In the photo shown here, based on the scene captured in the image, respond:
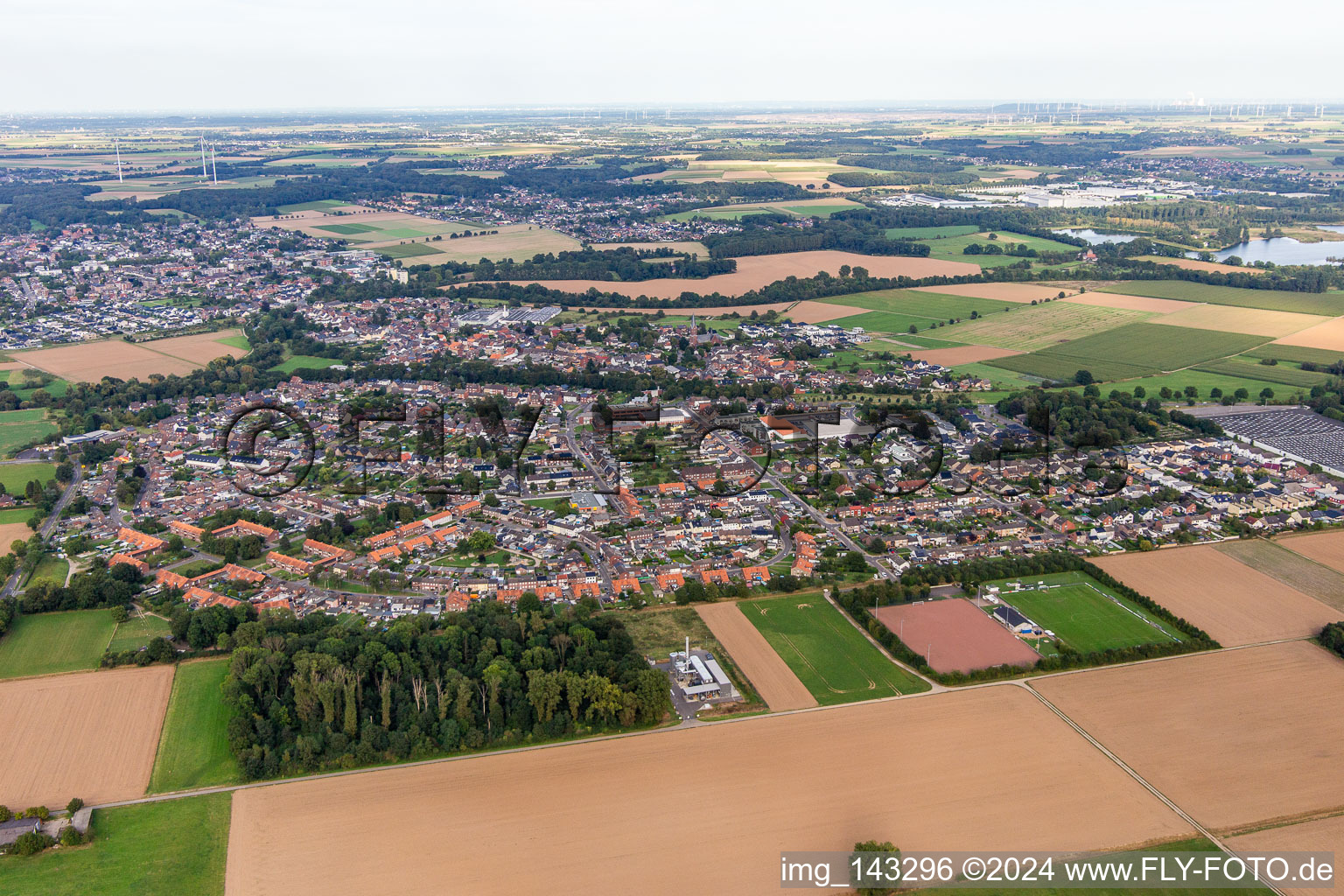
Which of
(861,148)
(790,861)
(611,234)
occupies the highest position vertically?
(861,148)

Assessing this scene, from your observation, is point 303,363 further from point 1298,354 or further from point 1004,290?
point 1298,354

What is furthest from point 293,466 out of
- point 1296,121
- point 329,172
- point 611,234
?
point 1296,121

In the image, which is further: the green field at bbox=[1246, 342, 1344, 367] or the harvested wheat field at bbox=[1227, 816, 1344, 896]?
→ the green field at bbox=[1246, 342, 1344, 367]

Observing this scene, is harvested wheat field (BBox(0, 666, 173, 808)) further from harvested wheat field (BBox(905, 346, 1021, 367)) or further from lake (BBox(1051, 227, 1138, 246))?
lake (BBox(1051, 227, 1138, 246))

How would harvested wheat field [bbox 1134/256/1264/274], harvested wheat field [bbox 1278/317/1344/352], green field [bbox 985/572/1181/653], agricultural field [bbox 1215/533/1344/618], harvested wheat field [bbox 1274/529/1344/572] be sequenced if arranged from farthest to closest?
harvested wheat field [bbox 1134/256/1264/274], harvested wheat field [bbox 1278/317/1344/352], harvested wheat field [bbox 1274/529/1344/572], agricultural field [bbox 1215/533/1344/618], green field [bbox 985/572/1181/653]

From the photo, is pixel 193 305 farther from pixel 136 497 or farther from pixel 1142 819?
pixel 1142 819

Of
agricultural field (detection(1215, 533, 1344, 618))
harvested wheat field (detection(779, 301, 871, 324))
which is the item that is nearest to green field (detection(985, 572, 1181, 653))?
agricultural field (detection(1215, 533, 1344, 618))

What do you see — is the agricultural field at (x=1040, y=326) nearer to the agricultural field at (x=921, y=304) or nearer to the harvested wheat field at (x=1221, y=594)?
the agricultural field at (x=921, y=304)
